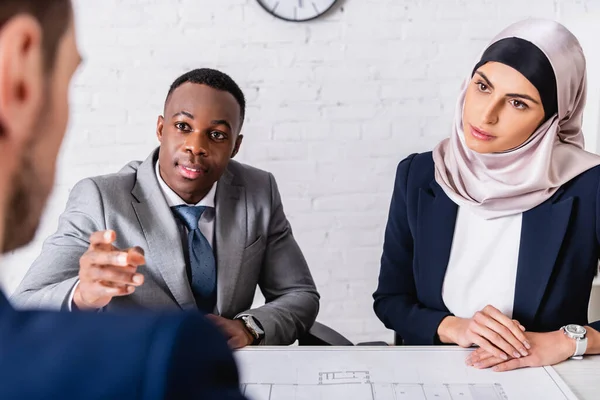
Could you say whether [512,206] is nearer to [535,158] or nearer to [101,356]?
[535,158]

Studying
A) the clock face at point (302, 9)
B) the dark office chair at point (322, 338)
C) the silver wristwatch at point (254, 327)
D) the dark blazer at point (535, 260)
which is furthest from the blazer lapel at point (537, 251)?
the clock face at point (302, 9)

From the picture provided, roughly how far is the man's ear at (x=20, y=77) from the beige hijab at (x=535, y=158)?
51.1 inches

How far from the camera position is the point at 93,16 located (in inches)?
98.0

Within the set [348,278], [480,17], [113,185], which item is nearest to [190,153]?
[113,185]

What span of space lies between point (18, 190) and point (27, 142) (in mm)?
24

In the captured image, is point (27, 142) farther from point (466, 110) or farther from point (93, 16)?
point (93, 16)

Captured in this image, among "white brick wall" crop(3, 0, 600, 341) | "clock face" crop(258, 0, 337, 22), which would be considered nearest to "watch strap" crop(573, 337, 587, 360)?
"white brick wall" crop(3, 0, 600, 341)

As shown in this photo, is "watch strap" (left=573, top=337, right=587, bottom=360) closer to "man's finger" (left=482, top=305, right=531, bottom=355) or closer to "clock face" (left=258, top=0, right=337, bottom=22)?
"man's finger" (left=482, top=305, right=531, bottom=355)

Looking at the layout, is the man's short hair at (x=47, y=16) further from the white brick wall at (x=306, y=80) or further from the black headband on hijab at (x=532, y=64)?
the white brick wall at (x=306, y=80)

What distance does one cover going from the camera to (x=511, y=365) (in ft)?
3.78

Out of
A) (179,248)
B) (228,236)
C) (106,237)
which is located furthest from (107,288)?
(228,236)

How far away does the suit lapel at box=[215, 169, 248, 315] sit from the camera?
1486 mm

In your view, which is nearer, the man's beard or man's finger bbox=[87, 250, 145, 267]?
the man's beard

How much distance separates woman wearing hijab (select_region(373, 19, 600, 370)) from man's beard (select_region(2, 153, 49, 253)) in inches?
44.0
